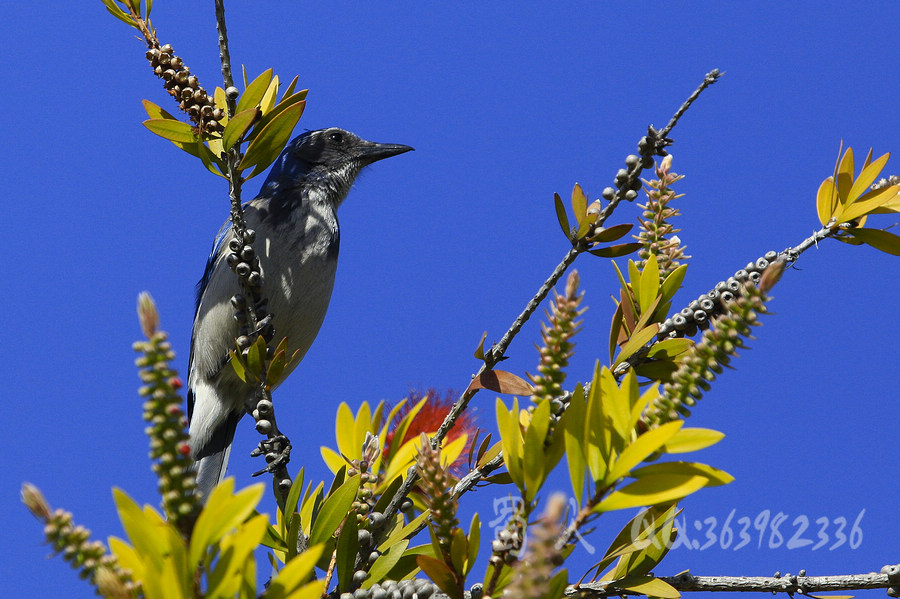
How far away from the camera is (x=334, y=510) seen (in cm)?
161

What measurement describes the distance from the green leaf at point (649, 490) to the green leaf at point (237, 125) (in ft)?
4.51

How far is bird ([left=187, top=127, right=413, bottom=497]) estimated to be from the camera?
4074 millimetres

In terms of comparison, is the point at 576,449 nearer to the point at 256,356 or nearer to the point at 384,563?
the point at 384,563

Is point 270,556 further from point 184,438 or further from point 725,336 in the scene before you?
point 725,336

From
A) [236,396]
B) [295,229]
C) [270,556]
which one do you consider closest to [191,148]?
[270,556]

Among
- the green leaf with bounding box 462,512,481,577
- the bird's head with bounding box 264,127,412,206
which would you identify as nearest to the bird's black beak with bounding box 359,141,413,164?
the bird's head with bounding box 264,127,412,206

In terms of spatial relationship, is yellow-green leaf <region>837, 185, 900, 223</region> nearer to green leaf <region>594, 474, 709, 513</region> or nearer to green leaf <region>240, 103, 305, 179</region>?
green leaf <region>594, 474, 709, 513</region>

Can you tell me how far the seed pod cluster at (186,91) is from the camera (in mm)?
2172

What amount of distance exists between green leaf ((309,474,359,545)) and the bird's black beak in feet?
12.4

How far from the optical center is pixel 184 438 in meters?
0.88

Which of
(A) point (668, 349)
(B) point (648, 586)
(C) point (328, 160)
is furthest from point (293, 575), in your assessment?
(C) point (328, 160)

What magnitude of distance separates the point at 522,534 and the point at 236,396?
3556 millimetres

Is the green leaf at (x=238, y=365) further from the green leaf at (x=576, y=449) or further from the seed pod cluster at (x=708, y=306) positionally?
the green leaf at (x=576, y=449)

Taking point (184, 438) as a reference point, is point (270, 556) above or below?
above
